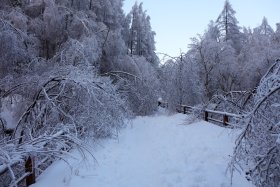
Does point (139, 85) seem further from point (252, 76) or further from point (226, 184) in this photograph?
point (226, 184)

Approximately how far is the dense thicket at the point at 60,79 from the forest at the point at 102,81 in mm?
45

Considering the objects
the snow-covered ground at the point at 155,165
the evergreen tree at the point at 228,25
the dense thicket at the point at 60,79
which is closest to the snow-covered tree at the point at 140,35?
the dense thicket at the point at 60,79

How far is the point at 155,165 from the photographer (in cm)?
727

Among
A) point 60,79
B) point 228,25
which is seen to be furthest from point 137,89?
point 228,25

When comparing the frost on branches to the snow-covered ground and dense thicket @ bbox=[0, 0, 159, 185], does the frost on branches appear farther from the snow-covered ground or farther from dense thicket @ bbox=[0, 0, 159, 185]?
dense thicket @ bbox=[0, 0, 159, 185]

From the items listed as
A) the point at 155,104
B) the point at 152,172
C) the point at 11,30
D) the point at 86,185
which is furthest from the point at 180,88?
the point at 86,185

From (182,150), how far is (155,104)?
1259 centimetres

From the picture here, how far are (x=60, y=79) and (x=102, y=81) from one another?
2335 mm

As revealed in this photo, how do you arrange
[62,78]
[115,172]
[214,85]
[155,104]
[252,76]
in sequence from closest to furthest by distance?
1. [115,172]
2. [62,78]
3. [155,104]
4. [252,76]
5. [214,85]

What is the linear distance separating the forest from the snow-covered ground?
0.56m

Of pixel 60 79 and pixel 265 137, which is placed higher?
pixel 60 79

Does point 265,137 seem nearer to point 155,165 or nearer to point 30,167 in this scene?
point 155,165

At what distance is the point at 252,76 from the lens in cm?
2498

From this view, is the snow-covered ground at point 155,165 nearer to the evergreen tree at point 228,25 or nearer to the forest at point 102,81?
the forest at point 102,81
